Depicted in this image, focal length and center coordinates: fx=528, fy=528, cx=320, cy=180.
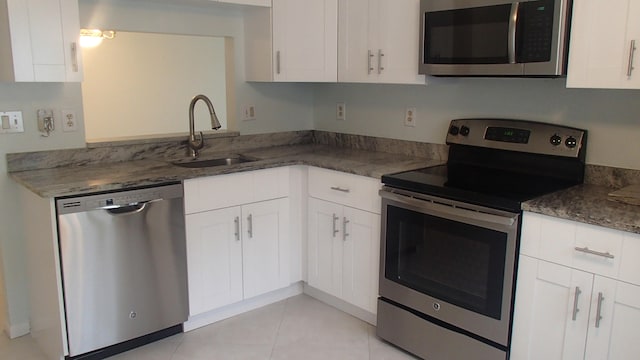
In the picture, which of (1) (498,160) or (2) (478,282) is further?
(1) (498,160)

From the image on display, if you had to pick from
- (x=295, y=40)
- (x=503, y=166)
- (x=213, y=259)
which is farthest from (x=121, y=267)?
(x=503, y=166)

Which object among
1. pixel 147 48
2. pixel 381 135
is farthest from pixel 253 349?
pixel 147 48

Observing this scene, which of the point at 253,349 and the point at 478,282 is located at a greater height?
the point at 478,282

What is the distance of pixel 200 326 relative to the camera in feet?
9.54

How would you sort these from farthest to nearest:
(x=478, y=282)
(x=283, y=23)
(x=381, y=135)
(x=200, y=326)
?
(x=381, y=135), (x=283, y=23), (x=200, y=326), (x=478, y=282)

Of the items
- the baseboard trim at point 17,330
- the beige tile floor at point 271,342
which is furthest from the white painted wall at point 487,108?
the baseboard trim at point 17,330

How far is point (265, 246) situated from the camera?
10.0ft

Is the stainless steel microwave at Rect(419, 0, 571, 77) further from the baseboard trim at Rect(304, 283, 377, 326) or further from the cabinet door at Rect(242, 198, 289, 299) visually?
the baseboard trim at Rect(304, 283, 377, 326)

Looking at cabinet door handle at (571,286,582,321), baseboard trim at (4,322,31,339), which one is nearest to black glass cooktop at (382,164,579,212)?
cabinet door handle at (571,286,582,321)

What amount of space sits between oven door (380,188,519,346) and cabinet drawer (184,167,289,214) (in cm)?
71

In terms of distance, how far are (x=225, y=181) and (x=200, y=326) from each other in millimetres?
820

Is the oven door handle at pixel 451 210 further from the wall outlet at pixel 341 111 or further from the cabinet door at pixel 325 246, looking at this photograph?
the wall outlet at pixel 341 111

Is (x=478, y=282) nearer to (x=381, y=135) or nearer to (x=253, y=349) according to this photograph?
A: (x=253, y=349)

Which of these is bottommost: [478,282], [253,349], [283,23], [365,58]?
[253,349]
